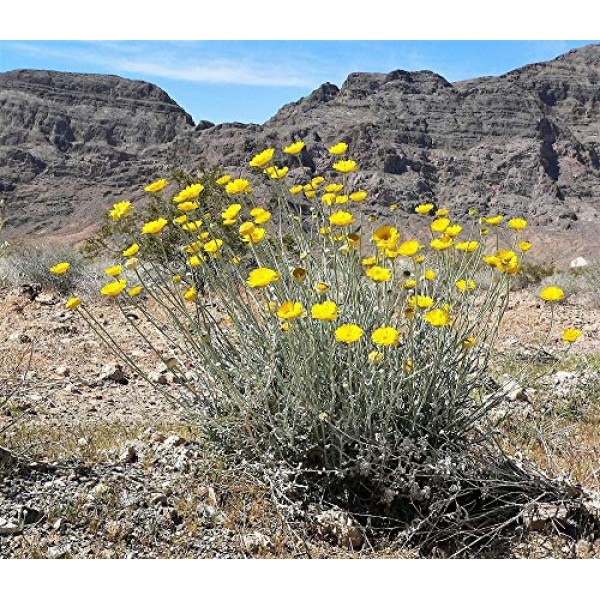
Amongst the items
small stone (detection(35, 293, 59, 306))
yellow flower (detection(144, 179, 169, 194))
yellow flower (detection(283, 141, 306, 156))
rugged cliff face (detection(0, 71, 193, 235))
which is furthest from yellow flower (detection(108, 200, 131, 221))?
rugged cliff face (detection(0, 71, 193, 235))

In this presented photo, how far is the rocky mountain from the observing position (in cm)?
8950

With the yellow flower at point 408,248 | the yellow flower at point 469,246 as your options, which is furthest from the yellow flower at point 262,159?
the yellow flower at point 469,246

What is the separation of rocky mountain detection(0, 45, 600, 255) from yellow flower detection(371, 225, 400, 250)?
71858 mm

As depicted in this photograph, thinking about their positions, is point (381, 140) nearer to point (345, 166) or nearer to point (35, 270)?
point (35, 270)

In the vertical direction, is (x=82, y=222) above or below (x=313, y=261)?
below

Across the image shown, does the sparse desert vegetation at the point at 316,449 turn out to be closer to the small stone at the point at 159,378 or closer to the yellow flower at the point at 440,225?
the yellow flower at the point at 440,225

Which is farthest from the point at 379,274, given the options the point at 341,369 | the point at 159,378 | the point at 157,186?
the point at 159,378

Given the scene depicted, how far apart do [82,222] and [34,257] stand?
83.4 meters

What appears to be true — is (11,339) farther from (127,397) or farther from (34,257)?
(34,257)

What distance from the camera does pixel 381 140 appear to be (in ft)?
308

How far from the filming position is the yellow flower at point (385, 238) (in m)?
2.96

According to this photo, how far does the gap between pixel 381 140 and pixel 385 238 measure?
94.3m

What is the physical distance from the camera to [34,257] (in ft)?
36.5

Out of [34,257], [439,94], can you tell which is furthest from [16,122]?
[34,257]
